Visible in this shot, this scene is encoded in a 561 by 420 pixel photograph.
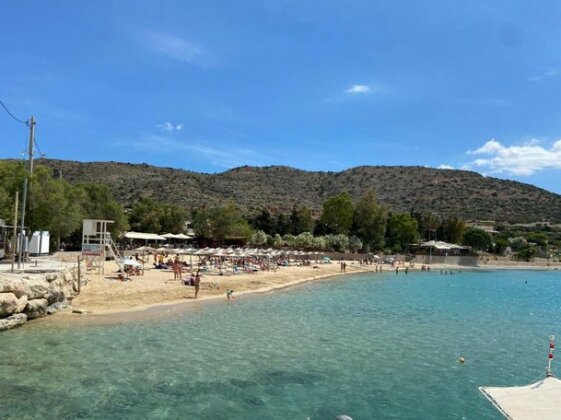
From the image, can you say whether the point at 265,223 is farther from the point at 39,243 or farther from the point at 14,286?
the point at 14,286

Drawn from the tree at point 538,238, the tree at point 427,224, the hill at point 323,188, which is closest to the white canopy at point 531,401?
the hill at point 323,188

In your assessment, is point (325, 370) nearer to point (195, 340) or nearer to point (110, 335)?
point (195, 340)

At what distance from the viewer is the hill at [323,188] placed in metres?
112

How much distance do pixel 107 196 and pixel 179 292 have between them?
3782 cm

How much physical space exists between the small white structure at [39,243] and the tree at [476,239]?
277 ft

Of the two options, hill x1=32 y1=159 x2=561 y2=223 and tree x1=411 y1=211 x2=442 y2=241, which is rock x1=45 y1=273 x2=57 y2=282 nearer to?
hill x1=32 y1=159 x2=561 y2=223

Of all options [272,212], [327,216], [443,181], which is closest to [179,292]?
[327,216]

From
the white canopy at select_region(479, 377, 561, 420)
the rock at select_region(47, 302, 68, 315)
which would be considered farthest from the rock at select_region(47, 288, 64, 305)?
the white canopy at select_region(479, 377, 561, 420)

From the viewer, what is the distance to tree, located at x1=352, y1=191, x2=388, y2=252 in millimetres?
90188

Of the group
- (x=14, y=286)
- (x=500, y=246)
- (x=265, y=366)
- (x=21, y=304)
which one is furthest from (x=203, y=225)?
(x=500, y=246)

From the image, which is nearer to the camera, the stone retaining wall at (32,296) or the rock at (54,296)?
the stone retaining wall at (32,296)

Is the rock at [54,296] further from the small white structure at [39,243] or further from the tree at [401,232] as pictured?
the tree at [401,232]

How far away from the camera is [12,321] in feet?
61.6

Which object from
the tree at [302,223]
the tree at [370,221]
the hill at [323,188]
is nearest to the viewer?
the tree at [370,221]
